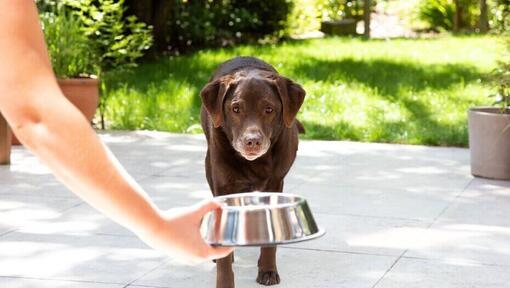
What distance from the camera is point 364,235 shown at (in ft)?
21.0

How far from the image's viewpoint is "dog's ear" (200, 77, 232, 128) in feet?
17.2

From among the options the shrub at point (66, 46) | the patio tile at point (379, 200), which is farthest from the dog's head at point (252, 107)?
the shrub at point (66, 46)

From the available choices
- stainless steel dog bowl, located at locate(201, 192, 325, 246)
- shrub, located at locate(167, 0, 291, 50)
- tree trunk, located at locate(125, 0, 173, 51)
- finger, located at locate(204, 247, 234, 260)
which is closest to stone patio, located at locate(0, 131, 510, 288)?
stainless steel dog bowl, located at locate(201, 192, 325, 246)

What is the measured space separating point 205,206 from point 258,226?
0.25 metres

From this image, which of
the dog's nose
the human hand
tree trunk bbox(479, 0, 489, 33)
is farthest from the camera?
tree trunk bbox(479, 0, 489, 33)

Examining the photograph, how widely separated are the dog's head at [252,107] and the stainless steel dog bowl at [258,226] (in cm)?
314

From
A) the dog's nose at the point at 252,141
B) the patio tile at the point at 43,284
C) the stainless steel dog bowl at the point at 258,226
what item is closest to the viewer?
the stainless steel dog bowl at the point at 258,226

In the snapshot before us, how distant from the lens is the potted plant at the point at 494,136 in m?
8.20

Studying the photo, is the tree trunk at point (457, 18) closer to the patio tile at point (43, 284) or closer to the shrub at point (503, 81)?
the shrub at point (503, 81)

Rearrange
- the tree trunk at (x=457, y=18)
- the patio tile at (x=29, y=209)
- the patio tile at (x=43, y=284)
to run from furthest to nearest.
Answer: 1. the tree trunk at (x=457, y=18)
2. the patio tile at (x=29, y=209)
3. the patio tile at (x=43, y=284)

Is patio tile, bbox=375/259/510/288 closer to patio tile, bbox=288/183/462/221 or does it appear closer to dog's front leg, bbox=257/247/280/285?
dog's front leg, bbox=257/247/280/285

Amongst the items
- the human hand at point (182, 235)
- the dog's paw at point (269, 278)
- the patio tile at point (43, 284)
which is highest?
the human hand at point (182, 235)

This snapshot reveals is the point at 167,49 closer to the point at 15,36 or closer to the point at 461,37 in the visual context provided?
the point at 461,37

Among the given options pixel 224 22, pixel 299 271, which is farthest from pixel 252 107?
pixel 224 22
